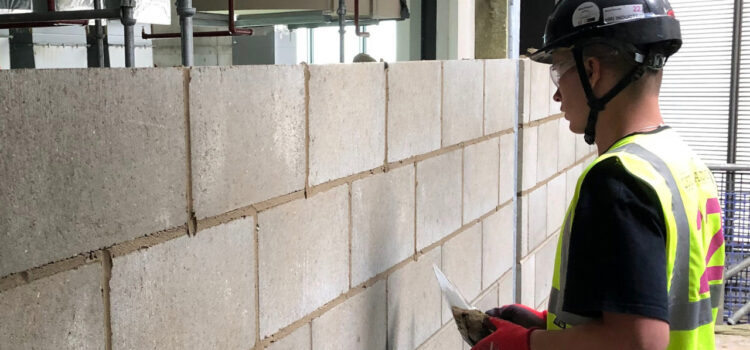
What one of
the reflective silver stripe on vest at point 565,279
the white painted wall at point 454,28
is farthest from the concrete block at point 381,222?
the white painted wall at point 454,28

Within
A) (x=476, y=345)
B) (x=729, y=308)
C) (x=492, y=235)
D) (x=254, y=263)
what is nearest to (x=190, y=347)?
(x=254, y=263)

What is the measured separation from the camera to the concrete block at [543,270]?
167 inches

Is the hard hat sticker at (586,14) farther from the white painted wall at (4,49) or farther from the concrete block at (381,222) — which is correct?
the white painted wall at (4,49)

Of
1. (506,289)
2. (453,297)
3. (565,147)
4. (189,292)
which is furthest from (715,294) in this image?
(565,147)

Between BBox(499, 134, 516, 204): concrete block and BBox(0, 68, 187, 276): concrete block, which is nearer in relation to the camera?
BBox(0, 68, 187, 276): concrete block

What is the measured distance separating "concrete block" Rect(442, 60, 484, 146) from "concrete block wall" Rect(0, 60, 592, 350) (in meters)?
0.01

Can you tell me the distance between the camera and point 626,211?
1507mm

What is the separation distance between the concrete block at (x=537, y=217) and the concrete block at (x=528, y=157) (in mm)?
90

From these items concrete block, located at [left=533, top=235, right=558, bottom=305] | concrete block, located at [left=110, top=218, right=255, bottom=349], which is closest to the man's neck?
concrete block, located at [left=110, top=218, right=255, bottom=349]

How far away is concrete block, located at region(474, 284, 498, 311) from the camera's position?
3285 millimetres

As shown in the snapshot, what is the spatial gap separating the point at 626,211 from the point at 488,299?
1979mm

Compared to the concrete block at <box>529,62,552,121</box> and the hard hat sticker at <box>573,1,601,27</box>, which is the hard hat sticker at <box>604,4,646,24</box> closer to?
the hard hat sticker at <box>573,1,601,27</box>

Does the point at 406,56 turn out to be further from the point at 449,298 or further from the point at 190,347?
the point at 190,347

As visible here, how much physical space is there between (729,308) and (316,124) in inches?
222
